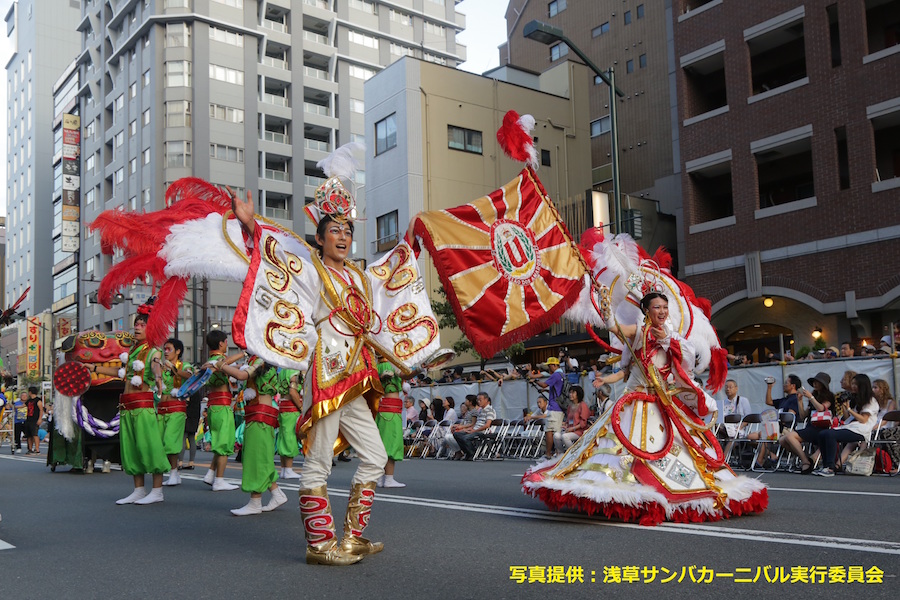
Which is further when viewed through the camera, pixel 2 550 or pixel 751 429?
pixel 751 429

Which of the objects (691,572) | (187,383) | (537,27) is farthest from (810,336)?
(691,572)

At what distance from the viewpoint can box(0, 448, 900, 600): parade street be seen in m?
4.29

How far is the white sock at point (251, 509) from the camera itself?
24.2ft

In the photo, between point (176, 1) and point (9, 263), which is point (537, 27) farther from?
point (9, 263)

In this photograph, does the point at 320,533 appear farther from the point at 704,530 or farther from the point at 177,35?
the point at 177,35

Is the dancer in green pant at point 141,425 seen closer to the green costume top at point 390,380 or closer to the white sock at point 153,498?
the white sock at point 153,498

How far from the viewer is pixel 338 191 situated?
17.9ft

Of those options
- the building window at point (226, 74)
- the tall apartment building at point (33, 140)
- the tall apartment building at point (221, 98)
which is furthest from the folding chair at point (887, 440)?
the tall apartment building at point (33, 140)

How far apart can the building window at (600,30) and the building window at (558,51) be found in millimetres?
1522

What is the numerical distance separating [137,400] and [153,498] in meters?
0.99

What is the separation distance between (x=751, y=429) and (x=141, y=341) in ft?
28.3

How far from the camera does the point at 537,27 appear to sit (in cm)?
1474

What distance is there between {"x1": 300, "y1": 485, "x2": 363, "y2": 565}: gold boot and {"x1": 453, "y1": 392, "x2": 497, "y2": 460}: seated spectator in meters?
10.9

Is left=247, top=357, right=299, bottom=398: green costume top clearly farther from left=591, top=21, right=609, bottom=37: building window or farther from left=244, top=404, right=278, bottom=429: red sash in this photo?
left=591, top=21, right=609, bottom=37: building window
